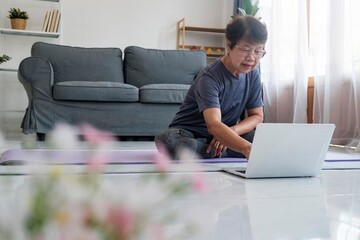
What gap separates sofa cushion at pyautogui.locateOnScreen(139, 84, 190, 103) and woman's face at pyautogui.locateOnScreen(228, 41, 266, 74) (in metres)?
1.86

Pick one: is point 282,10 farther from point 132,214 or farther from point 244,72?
point 132,214

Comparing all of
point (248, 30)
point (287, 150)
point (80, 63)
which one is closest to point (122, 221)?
point (287, 150)

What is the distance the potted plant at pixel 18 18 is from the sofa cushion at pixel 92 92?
1.33 m

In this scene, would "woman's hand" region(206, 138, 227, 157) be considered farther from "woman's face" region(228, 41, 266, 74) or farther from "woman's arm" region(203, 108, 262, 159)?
"woman's face" region(228, 41, 266, 74)

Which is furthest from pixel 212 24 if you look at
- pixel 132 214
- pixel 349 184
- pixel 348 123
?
pixel 132 214

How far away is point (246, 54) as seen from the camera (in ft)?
5.39

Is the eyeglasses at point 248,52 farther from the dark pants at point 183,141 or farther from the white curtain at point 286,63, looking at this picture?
the white curtain at point 286,63

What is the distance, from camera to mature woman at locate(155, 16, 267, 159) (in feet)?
5.27

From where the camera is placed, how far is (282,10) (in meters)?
4.03

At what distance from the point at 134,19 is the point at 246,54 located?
11.4 feet

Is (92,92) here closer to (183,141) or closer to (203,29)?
(183,141)

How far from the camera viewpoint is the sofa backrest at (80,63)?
3838 millimetres

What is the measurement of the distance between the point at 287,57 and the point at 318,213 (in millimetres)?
3091

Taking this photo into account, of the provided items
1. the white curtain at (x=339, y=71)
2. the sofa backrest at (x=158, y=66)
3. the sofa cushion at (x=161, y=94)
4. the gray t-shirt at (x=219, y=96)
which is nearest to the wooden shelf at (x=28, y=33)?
the sofa backrest at (x=158, y=66)
